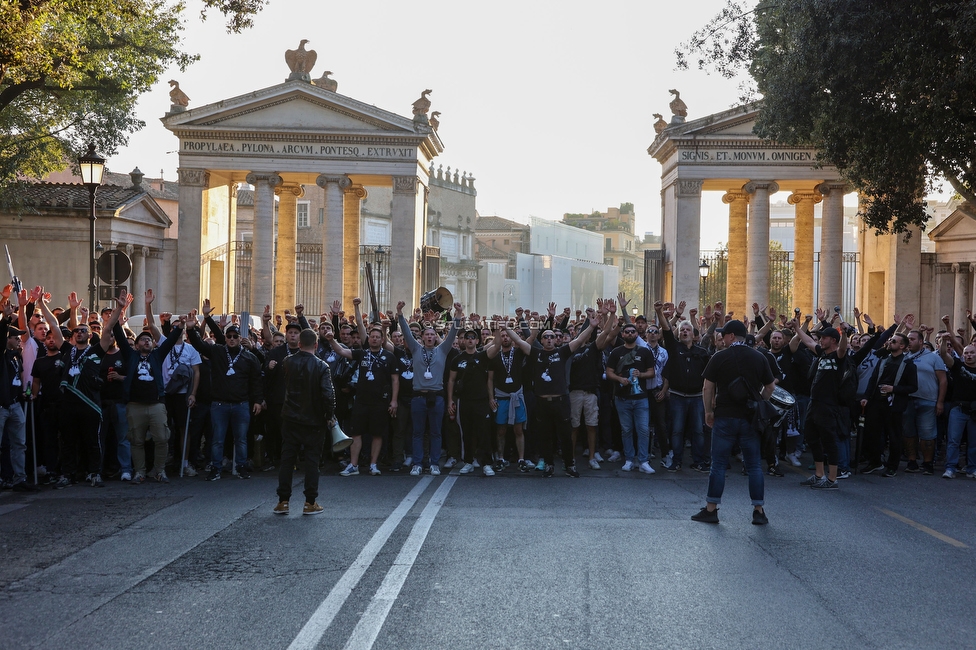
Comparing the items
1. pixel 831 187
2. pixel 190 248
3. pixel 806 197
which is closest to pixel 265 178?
pixel 190 248

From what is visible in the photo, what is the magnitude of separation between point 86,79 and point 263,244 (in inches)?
415

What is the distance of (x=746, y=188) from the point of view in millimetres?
34344

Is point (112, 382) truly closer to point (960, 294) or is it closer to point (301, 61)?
point (301, 61)

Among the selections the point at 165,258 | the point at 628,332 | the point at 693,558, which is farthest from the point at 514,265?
the point at 693,558

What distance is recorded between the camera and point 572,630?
227 inches

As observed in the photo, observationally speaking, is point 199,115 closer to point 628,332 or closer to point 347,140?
point 347,140

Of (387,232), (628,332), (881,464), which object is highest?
(387,232)

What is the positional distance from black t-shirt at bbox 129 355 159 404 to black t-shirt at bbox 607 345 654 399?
19.4ft

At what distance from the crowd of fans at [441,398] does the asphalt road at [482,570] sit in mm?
1243

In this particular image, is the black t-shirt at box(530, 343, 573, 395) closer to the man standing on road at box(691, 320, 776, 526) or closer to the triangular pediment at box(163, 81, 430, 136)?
the man standing on road at box(691, 320, 776, 526)

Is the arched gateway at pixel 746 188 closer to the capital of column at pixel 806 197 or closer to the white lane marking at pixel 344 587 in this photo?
the capital of column at pixel 806 197

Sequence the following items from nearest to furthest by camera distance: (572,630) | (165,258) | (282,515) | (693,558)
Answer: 1. (572,630)
2. (693,558)
3. (282,515)
4. (165,258)

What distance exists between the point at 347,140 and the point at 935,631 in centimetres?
3122

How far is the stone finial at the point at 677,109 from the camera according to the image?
110ft
